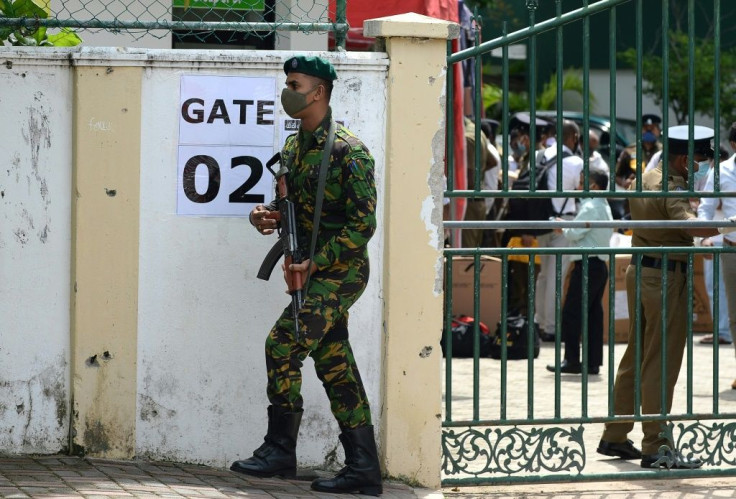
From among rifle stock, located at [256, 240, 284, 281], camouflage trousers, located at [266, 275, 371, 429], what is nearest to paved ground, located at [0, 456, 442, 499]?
camouflage trousers, located at [266, 275, 371, 429]

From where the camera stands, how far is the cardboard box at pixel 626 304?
11.0 meters

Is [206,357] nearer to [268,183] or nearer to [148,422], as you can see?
[148,422]

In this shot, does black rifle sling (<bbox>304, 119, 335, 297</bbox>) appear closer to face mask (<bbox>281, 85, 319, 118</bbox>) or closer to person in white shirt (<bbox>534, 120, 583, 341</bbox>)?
face mask (<bbox>281, 85, 319, 118</bbox>)

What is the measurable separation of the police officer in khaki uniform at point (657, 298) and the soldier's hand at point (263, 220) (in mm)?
2128

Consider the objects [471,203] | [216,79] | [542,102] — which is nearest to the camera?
[216,79]

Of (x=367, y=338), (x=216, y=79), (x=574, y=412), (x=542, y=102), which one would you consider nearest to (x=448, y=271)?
(x=367, y=338)

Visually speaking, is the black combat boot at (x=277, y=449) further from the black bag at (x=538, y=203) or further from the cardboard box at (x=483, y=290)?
the cardboard box at (x=483, y=290)

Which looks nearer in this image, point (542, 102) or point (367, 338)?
point (367, 338)

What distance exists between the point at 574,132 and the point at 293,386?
562 cm

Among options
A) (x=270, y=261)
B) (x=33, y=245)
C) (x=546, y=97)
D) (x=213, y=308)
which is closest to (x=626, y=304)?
(x=213, y=308)

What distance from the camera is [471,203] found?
1137 centimetres

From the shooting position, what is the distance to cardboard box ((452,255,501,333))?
1047cm

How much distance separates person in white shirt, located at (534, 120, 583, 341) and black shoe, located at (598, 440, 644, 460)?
2.68 m

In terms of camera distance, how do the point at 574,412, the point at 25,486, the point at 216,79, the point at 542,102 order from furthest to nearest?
1. the point at 542,102
2. the point at 574,412
3. the point at 216,79
4. the point at 25,486
